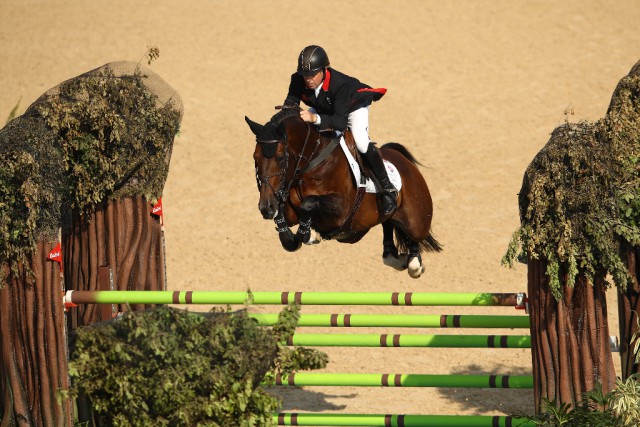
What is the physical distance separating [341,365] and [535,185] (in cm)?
573

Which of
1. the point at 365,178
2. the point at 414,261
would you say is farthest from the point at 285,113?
the point at 414,261

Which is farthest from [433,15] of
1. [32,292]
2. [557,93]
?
[32,292]

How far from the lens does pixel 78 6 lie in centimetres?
2516

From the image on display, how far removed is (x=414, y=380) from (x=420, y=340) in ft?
0.93

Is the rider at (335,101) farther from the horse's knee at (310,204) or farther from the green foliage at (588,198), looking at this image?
the green foliage at (588,198)

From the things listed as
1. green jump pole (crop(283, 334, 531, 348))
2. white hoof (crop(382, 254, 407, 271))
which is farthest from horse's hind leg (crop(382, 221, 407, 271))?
green jump pole (crop(283, 334, 531, 348))

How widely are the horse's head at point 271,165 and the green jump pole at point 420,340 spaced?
0.97 metres

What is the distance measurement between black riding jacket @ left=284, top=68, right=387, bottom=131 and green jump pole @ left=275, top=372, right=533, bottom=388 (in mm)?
1893

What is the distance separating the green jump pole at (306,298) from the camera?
7352mm

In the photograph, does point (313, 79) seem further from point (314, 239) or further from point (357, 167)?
point (314, 239)

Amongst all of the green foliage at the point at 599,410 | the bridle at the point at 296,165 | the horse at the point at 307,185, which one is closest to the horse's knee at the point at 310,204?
the horse at the point at 307,185

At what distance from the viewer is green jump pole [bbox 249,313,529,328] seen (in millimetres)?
7348

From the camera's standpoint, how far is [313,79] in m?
8.44

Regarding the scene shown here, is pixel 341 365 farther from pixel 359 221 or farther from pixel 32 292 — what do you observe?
pixel 32 292
